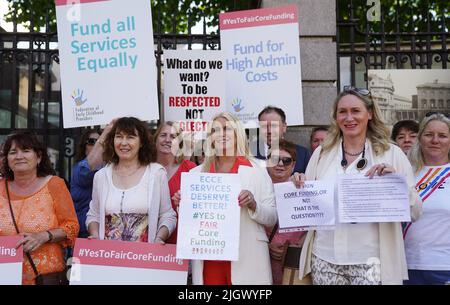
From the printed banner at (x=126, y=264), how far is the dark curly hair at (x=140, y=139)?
772mm

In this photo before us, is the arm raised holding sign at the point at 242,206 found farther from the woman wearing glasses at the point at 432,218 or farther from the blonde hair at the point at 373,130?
the woman wearing glasses at the point at 432,218

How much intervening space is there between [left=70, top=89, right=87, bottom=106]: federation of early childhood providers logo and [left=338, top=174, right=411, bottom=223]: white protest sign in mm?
3319

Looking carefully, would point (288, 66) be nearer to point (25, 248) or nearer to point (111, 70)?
point (111, 70)

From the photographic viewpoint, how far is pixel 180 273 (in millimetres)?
4523

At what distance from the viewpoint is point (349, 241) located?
398 centimetres

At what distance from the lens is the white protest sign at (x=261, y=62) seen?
6758mm

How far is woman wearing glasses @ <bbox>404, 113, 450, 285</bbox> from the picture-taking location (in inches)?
175

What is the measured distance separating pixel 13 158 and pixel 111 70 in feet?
6.21

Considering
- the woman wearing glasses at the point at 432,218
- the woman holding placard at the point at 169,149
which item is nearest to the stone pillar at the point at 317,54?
the woman holding placard at the point at 169,149

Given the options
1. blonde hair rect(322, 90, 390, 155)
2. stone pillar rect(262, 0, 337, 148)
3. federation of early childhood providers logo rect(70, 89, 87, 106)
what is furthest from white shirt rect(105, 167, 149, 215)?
stone pillar rect(262, 0, 337, 148)

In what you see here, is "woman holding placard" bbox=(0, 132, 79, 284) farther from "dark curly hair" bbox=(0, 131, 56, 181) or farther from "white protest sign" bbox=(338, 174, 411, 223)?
"white protest sign" bbox=(338, 174, 411, 223)

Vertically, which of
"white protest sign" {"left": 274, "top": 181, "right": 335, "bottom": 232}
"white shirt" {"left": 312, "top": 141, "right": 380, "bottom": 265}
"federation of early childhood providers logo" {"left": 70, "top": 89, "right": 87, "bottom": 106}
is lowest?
"white shirt" {"left": 312, "top": 141, "right": 380, "bottom": 265}

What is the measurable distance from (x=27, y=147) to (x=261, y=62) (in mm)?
3093
